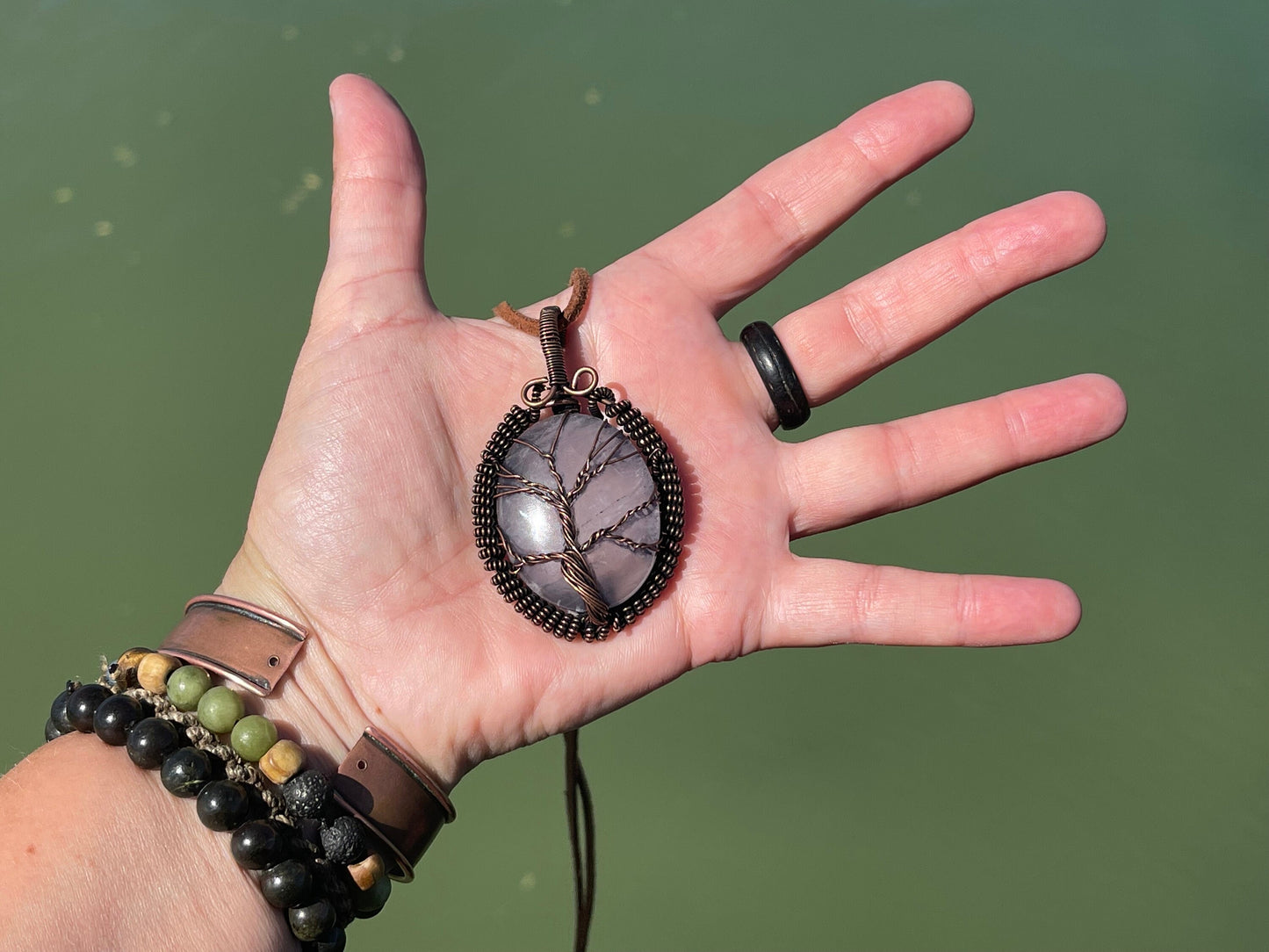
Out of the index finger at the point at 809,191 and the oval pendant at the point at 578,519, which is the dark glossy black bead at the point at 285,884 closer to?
the oval pendant at the point at 578,519

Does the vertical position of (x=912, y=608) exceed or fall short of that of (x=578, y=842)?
it exceeds it

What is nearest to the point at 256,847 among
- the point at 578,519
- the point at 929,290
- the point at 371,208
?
the point at 578,519

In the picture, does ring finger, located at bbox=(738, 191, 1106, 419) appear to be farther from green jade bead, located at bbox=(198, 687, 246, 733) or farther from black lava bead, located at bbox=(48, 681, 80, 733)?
black lava bead, located at bbox=(48, 681, 80, 733)

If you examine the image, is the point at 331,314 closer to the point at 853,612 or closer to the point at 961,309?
the point at 853,612

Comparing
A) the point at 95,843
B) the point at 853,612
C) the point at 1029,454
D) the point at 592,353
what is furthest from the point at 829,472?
the point at 95,843

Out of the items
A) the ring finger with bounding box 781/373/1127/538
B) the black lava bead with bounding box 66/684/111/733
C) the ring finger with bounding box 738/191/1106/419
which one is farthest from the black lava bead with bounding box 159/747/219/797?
the ring finger with bounding box 738/191/1106/419

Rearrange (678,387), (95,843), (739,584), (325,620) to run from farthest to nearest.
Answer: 1. (678,387)
2. (739,584)
3. (325,620)
4. (95,843)

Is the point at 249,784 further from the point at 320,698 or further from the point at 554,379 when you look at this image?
the point at 554,379
